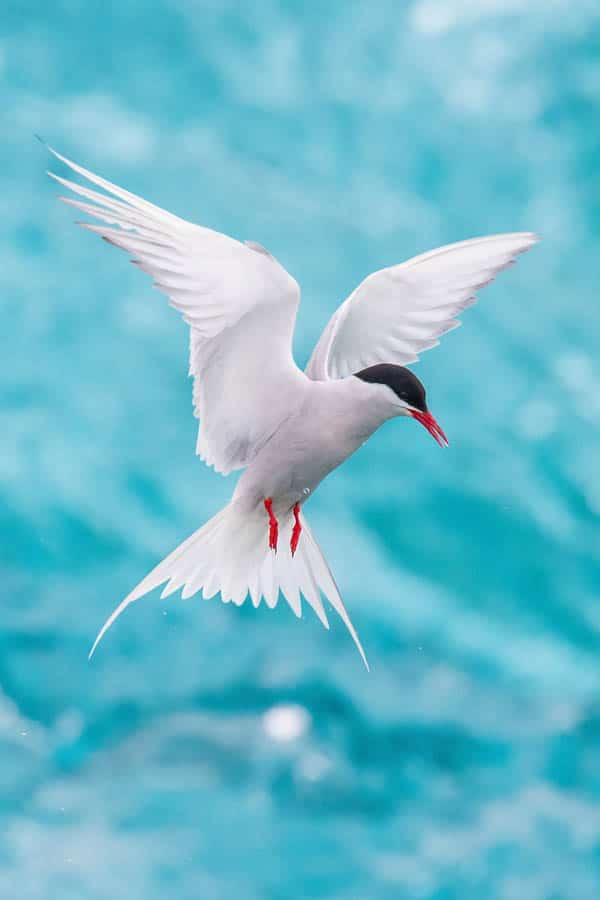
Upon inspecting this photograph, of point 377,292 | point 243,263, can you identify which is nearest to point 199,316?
point 243,263

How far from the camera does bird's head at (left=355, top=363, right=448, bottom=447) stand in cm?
420

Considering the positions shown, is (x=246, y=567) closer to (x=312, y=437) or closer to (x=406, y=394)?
(x=312, y=437)

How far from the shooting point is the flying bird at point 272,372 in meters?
4.12

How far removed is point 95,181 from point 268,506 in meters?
1.33

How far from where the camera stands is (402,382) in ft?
13.9

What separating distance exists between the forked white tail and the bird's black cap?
800 millimetres

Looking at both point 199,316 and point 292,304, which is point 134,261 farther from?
point 292,304

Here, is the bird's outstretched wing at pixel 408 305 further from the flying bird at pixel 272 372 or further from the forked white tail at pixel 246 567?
the forked white tail at pixel 246 567

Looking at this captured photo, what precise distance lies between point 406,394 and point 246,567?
1137 mm

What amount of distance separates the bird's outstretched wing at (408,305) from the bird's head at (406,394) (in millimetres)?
503

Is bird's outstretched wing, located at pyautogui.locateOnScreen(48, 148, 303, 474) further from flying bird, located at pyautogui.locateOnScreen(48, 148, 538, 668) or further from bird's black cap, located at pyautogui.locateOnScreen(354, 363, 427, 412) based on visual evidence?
bird's black cap, located at pyautogui.locateOnScreen(354, 363, 427, 412)

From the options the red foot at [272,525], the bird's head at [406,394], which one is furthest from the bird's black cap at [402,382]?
the red foot at [272,525]

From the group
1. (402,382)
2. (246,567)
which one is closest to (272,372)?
(402,382)

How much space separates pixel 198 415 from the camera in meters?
4.67
